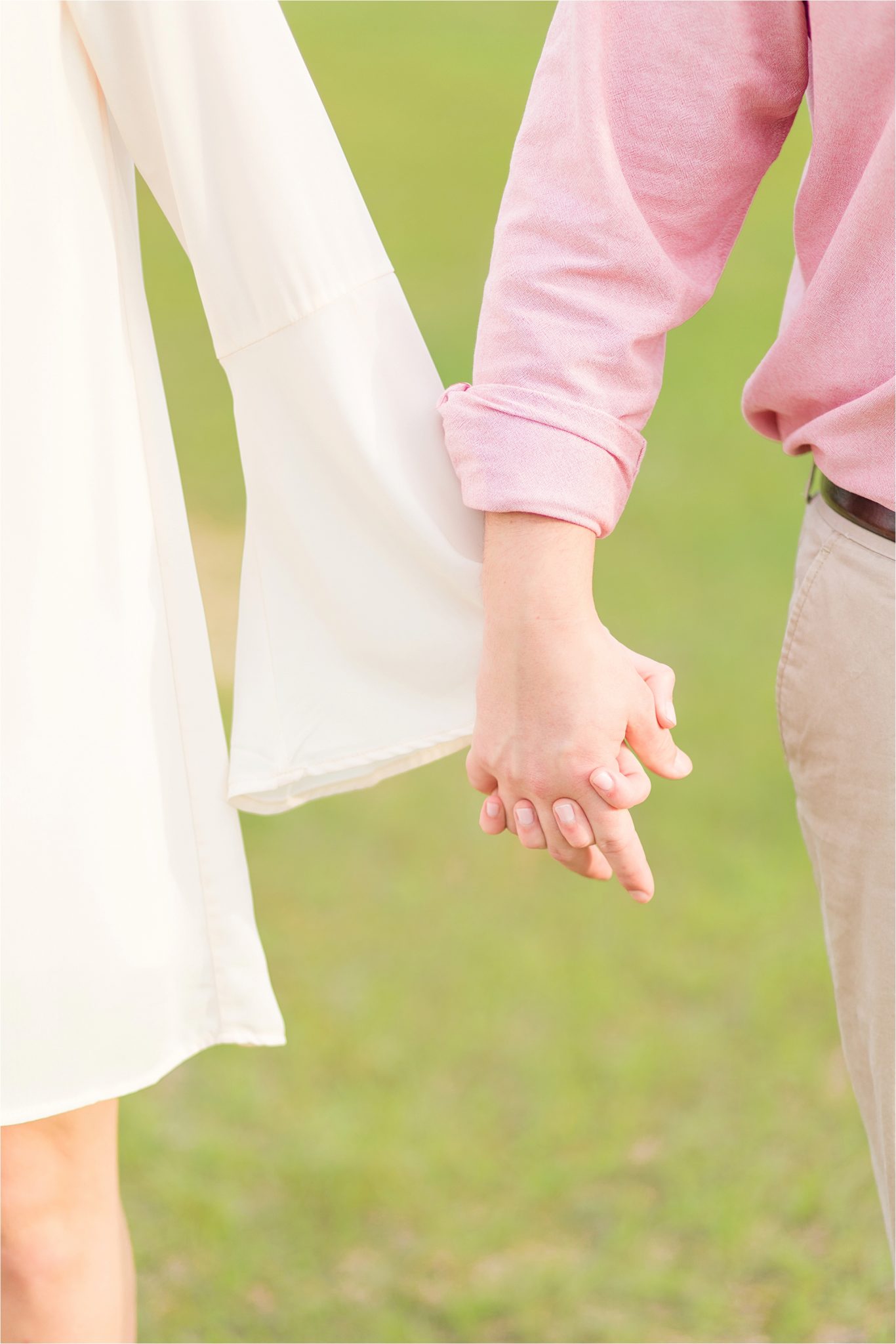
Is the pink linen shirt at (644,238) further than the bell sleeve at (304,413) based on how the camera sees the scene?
No

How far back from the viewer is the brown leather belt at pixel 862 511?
3.08 feet

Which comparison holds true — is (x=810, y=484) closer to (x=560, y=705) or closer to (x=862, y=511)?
(x=862, y=511)

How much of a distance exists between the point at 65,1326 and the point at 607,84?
1.07m

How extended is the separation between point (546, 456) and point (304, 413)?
222mm

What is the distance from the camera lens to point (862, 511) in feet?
3.15

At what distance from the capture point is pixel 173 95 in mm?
990

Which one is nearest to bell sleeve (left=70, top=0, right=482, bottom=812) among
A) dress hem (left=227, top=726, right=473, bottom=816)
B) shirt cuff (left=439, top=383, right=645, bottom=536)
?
dress hem (left=227, top=726, right=473, bottom=816)

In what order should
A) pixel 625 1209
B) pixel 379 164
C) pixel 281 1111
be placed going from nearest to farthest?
pixel 625 1209 < pixel 281 1111 < pixel 379 164

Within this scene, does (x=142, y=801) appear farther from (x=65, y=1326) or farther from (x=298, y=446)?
(x=65, y=1326)

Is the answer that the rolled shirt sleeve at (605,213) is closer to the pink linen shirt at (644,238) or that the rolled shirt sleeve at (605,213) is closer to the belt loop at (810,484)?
the pink linen shirt at (644,238)

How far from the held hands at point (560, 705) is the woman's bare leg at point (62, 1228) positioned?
45 cm

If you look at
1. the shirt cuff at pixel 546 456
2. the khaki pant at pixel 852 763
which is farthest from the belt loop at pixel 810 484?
the shirt cuff at pixel 546 456

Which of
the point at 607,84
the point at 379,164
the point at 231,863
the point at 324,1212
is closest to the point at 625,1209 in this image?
the point at 324,1212

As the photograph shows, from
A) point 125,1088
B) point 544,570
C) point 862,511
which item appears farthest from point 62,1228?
point 862,511
